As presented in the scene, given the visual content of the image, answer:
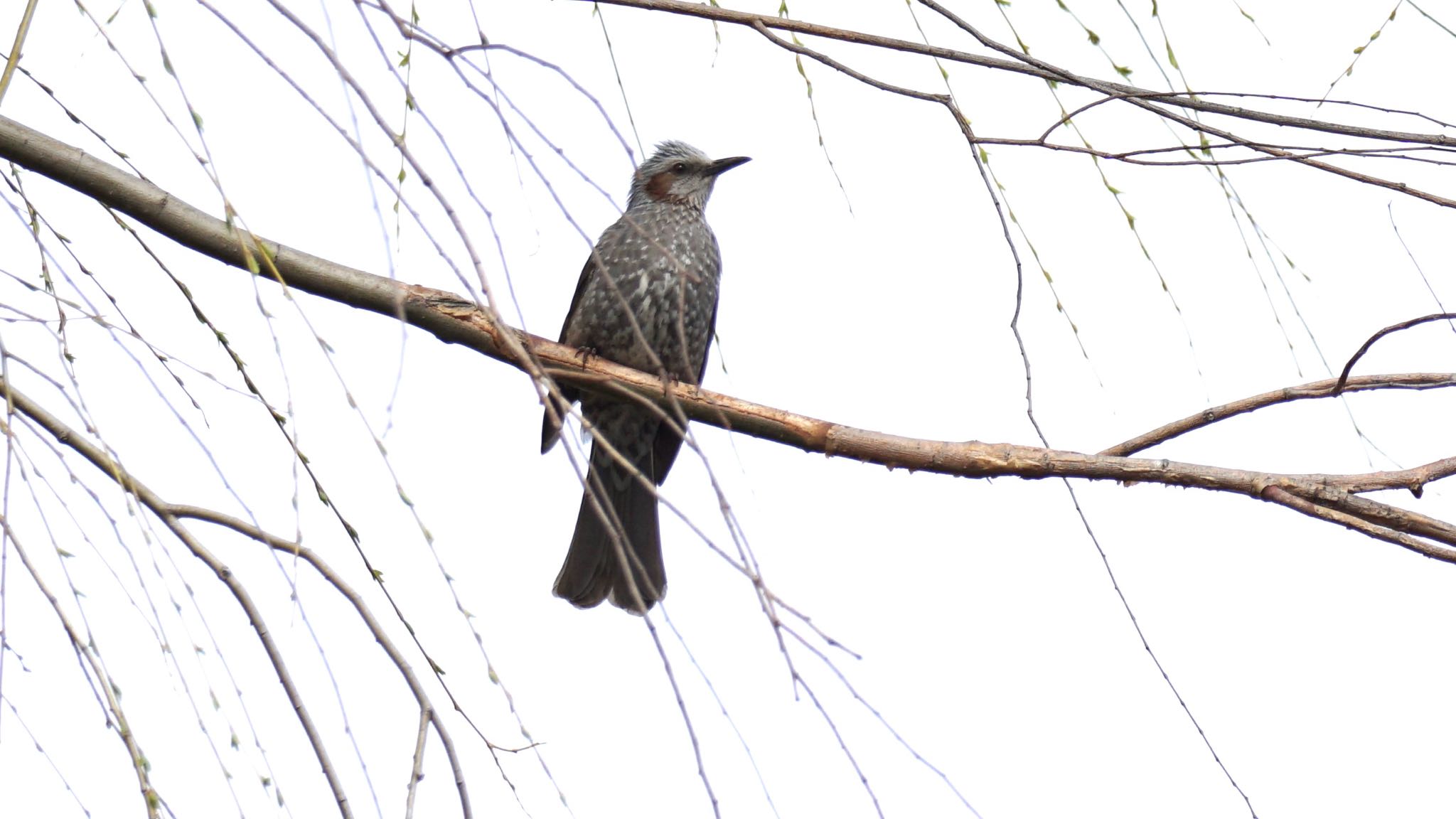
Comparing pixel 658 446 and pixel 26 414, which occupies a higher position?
pixel 658 446

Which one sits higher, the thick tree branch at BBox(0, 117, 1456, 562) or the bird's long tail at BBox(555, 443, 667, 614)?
the bird's long tail at BBox(555, 443, 667, 614)

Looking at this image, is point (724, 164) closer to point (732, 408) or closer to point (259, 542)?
point (732, 408)

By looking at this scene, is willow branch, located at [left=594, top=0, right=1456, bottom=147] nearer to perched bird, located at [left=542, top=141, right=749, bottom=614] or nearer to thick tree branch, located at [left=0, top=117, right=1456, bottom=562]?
thick tree branch, located at [left=0, top=117, right=1456, bottom=562]

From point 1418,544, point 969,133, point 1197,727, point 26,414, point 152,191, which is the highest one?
point 152,191

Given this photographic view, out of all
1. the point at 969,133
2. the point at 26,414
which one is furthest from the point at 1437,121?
the point at 26,414

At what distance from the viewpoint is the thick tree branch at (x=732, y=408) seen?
7.79ft

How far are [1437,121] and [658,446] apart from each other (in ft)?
10.4

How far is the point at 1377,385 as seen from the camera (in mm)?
2518

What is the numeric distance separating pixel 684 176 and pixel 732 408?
8.30 ft

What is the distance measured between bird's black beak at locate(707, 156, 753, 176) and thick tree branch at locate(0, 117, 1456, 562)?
7.58 feet

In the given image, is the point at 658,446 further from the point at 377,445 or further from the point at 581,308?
the point at 377,445

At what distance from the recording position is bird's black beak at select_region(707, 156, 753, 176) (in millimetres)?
5230

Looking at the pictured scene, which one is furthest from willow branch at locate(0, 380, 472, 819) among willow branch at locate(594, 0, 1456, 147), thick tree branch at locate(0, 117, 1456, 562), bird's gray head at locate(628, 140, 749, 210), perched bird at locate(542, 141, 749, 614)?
bird's gray head at locate(628, 140, 749, 210)

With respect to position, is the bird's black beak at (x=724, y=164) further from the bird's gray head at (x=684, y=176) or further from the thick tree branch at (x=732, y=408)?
the thick tree branch at (x=732, y=408)
